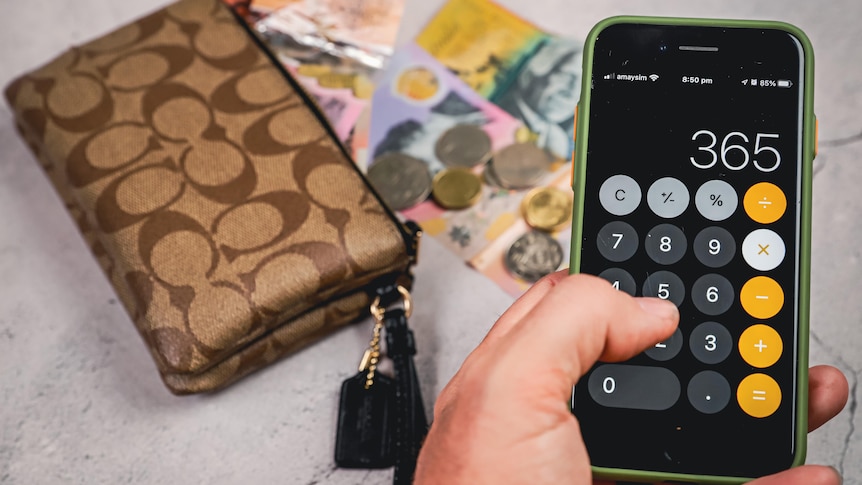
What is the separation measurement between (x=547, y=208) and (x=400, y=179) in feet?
0.46

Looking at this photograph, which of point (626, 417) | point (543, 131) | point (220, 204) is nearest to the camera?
point (626, 417)

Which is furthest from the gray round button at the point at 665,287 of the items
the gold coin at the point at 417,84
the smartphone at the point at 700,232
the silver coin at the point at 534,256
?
the gold coin at the point at 417,84

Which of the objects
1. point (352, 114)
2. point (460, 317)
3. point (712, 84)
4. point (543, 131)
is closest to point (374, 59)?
point (352, 114)

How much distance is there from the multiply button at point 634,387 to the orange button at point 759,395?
4 cm

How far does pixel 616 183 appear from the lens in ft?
1.45

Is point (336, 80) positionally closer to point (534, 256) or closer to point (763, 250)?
point (534, 256)

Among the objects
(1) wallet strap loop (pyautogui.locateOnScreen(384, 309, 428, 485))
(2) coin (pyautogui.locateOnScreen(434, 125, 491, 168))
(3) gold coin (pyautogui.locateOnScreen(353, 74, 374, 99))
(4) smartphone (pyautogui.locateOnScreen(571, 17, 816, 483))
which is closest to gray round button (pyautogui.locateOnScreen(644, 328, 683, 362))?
(4) smartphone (pyautogui.locateOnScreen(571, 17, 816, 483))

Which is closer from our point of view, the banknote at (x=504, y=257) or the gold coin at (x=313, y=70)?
the banknote at (x=504, y=257)

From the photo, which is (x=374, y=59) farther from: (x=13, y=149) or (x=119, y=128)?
(x=13, y=149)

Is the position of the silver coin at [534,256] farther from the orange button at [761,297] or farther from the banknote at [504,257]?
the orange button at [761,297]

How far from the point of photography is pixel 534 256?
2.10 feet

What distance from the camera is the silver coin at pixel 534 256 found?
2.07 ft

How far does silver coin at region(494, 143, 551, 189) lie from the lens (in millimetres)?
675

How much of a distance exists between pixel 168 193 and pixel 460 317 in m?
0.27
